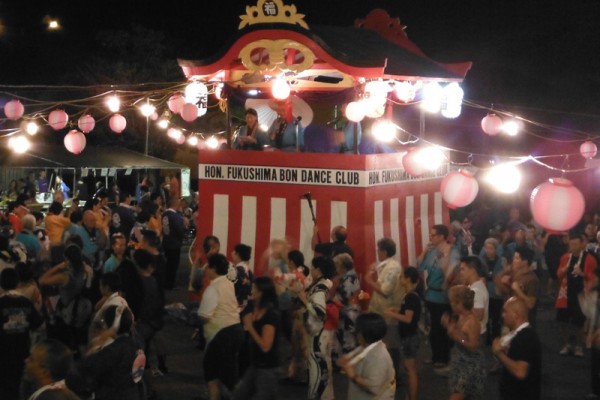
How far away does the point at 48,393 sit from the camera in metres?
4.64

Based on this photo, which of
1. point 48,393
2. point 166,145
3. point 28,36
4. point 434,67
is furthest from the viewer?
point 28,36

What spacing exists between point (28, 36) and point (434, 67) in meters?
29.1

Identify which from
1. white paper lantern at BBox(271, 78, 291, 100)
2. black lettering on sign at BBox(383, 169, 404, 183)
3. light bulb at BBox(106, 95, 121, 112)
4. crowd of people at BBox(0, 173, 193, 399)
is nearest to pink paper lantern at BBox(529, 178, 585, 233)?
crowd of people at BBox(0, 173, 193, 399)

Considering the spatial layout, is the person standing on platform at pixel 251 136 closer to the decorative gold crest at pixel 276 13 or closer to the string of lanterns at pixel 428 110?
the string of lanterns at pixel 428 110

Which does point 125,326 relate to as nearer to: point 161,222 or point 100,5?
point 161,222

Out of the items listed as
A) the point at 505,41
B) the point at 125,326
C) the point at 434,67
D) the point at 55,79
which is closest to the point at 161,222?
the point at 434,67

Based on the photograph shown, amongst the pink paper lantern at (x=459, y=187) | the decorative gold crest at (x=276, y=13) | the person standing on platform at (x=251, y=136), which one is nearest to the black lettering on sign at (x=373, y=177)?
the pink paper lantern at (x=459, y=187)

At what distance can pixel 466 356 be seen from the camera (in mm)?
6469

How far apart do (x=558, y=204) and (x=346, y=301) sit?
93.6 inches

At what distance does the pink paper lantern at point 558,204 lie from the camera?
784cm

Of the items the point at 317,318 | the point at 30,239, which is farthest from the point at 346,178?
the point at 30,239

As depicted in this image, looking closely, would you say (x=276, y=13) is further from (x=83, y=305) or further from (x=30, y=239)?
(x=83, y=305)

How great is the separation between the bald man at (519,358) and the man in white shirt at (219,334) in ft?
8.37

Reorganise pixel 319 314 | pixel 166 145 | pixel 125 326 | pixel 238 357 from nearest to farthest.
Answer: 1. pixel 125 326
2. pixel 319 314
3. pixel 238 357
4. pixel 166 145
